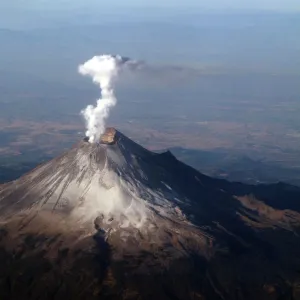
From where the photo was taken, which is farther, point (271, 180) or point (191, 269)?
point (271, 180)

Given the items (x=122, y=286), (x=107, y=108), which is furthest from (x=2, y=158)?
(x=122, y=286)

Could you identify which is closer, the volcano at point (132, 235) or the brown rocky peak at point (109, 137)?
the volcano at point (132, 235)

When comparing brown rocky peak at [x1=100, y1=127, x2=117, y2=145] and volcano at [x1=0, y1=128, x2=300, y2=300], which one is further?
brown rocky peak at [x1=100, y1=127, x2=117, y2=145]

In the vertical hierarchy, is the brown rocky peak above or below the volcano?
above

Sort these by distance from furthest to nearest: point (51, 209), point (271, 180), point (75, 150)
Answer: point (271, 180) < point (75, 150) < point (51, 209)

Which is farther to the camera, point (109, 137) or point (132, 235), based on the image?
point (109, 137)

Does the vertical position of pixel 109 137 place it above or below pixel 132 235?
above

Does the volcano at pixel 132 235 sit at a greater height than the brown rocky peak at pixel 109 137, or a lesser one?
lesser

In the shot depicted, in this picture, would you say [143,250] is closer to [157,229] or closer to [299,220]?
[157,229]
